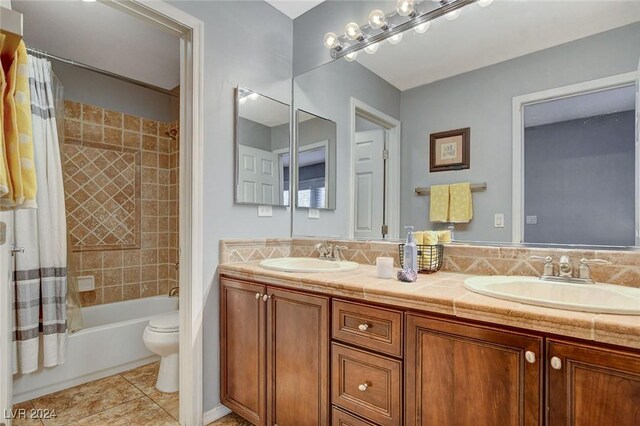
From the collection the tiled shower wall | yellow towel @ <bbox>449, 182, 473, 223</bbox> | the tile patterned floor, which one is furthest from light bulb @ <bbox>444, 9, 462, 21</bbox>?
the tiled shower wall

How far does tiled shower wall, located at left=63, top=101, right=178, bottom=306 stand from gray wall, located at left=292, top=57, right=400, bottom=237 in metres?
1.73

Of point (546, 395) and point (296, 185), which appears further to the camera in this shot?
point (296, 185)

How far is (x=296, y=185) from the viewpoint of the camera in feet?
7.66

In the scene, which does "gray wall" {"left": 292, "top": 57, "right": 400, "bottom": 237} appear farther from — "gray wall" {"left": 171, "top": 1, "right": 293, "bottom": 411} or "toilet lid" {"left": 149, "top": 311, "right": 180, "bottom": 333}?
"toilet lid" {"left": 149, "top": 311, "right": 180, "bottom": 333}

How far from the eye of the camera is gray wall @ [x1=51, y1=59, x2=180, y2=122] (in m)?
2.75

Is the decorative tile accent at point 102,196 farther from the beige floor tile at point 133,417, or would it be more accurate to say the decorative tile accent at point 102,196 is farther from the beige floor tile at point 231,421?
the beige floor tile at point 231,421

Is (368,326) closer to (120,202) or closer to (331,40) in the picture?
(331,40)

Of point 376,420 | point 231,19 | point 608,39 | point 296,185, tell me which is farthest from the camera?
point 296,185

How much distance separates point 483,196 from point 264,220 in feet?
4.22

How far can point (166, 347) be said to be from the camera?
2117 mm

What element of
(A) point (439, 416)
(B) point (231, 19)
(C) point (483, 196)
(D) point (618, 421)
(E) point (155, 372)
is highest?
(B) point (231, 19)

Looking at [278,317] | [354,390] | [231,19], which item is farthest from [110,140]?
[354,390]

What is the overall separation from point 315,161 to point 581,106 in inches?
57.2

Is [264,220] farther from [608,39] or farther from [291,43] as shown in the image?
[608,39]
